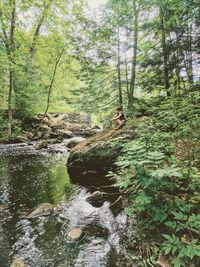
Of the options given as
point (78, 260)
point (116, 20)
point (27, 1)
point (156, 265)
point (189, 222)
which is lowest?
point (78, 260)

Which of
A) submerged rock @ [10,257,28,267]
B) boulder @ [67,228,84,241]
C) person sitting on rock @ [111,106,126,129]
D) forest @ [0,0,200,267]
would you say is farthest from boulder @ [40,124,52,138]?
submerged rock @ [10,257,28,267]

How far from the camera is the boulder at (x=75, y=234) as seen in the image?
4.28 metres

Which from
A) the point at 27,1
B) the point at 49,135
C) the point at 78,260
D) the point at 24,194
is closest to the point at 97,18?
the point at 27,1

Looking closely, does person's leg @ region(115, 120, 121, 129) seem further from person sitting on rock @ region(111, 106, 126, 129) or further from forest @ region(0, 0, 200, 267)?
forest @ region(0, 0, 200, 267)

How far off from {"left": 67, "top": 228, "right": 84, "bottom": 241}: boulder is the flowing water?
77 mm

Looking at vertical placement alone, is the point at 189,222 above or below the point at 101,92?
below

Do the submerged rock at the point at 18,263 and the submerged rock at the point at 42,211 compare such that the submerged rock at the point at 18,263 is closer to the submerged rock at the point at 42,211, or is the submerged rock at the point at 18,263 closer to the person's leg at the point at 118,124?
the submerged rock at the point at 42,211

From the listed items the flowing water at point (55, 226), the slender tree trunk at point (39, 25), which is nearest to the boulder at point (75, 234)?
the flowing water at point (55, 226)

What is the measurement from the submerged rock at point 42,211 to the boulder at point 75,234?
42.9 inches

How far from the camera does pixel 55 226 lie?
15.6ft

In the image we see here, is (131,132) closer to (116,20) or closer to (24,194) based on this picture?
(24,194)

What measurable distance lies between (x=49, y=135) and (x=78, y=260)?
15.9m

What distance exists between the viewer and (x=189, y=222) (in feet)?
9.12

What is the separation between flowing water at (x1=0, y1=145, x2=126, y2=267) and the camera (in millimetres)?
3744
